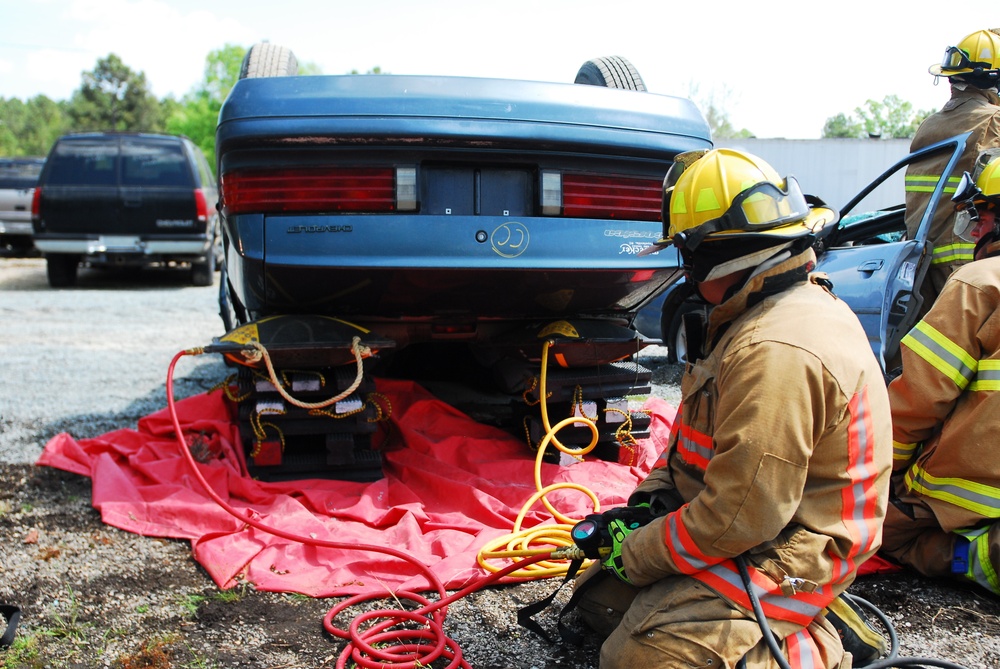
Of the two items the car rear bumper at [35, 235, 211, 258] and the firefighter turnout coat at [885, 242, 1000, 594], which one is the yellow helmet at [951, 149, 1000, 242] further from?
the car rear bumper at [35, 235, 211, 258]

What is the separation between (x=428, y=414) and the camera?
15.3ft

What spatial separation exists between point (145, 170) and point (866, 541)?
11712mm

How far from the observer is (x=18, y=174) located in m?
17.8

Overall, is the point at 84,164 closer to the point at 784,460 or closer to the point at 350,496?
the point at 350,496

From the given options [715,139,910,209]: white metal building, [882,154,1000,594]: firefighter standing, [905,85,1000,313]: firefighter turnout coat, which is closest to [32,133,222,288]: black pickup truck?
[905,85,1000,313]: firefighter turnout coat

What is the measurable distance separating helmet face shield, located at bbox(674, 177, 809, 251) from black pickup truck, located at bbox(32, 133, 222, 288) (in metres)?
10.9

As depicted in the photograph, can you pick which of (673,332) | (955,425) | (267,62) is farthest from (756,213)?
(673,332)

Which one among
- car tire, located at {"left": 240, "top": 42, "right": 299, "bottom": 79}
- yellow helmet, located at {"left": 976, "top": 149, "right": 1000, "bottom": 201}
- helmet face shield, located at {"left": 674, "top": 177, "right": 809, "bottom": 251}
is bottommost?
helmet face shield, located at {"left": 674, "top": 177, "right": 809, "bottom": 251}

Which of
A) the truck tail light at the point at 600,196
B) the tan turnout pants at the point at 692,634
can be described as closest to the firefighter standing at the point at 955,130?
the truck tail light at the point at 600,196

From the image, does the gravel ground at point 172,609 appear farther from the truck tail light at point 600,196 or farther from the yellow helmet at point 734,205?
the truck tail light at point 600,196

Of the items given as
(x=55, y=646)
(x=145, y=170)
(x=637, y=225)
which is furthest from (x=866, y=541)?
Result: (x=145, y=170)

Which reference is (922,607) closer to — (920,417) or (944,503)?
(944,503)

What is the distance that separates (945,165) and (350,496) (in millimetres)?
3503

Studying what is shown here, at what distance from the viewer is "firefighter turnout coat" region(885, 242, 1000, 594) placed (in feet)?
9.98
